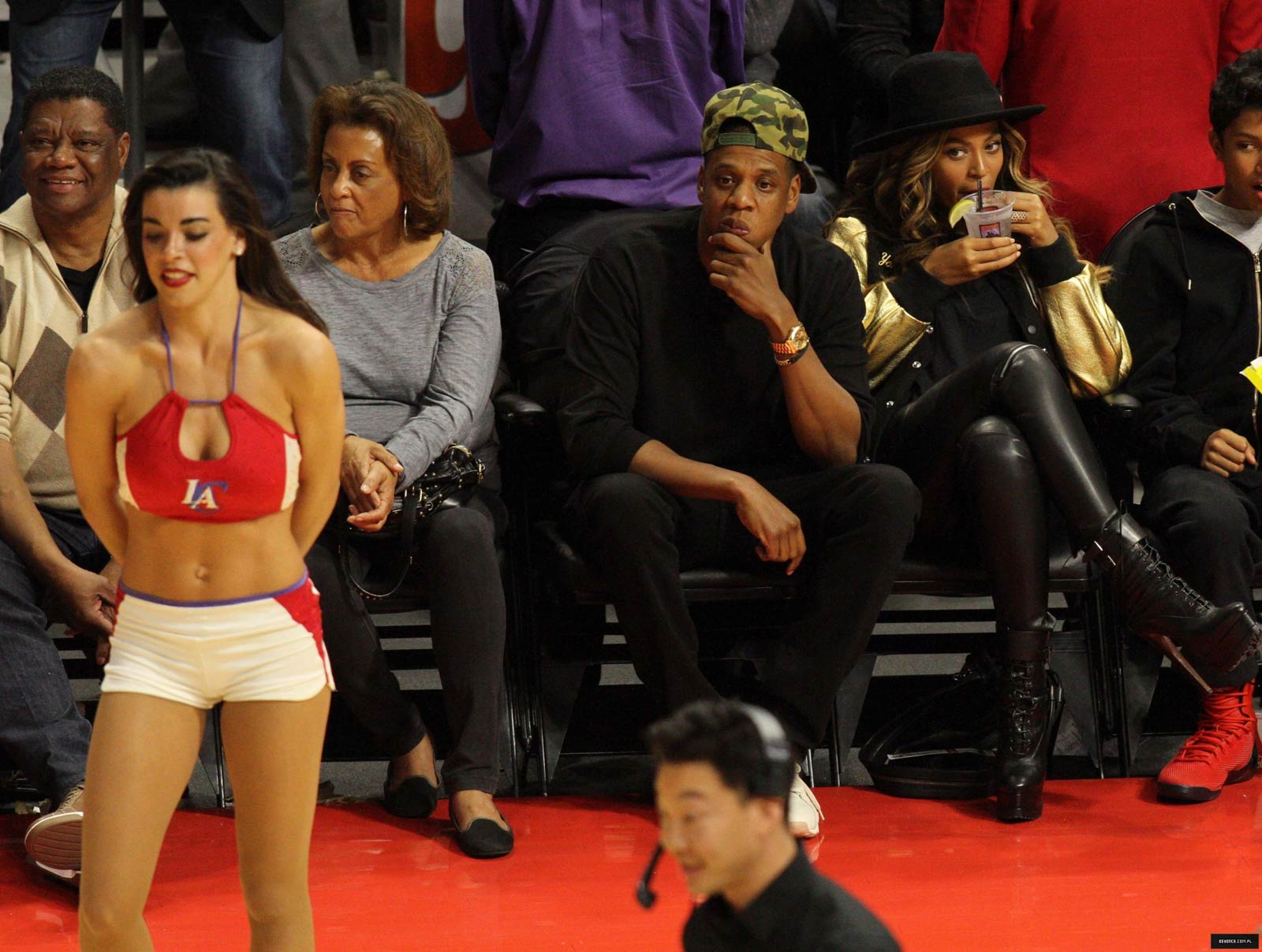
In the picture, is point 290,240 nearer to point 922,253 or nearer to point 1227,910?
point 922,253

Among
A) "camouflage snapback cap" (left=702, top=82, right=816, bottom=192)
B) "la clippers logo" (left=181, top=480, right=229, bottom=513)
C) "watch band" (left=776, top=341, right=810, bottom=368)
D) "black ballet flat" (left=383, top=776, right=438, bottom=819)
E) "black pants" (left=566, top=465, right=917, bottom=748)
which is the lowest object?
"black ballet flat" (left=383, top=776, right=438, bottom=819)

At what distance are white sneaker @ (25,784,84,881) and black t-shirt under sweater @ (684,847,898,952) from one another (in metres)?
1.70

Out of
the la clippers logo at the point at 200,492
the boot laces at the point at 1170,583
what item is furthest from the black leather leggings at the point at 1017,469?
the la clippers logo at the point at 200,492

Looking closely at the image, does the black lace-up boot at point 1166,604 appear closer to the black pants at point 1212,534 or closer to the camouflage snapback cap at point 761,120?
the black pants at point 1212,534

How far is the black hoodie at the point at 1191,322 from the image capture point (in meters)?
3.86

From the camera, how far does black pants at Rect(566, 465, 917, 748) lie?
330 cm

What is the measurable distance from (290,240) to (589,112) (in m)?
0.93

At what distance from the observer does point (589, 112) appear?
4168 mm

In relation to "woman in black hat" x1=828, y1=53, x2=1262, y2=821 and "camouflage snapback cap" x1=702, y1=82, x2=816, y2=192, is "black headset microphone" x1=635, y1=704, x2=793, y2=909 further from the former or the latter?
"camouflage snapback cap" x1=702, y1=82, x2=816, y2=192

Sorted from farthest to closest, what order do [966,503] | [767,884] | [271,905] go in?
[966,503], [271,905], [767,884]

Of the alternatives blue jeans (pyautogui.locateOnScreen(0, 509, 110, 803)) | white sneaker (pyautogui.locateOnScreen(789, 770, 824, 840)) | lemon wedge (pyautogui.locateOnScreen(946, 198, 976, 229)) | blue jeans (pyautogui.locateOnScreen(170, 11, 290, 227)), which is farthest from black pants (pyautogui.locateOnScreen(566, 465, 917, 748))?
blue jeans (pyautogui.locateOnScreen(170, 11, 290, 227))

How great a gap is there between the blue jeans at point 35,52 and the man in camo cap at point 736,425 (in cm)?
161

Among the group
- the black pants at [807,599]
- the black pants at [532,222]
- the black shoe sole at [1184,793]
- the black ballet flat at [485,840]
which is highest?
the black pants at [532,222]

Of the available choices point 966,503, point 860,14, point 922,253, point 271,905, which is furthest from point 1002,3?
point 271,905
